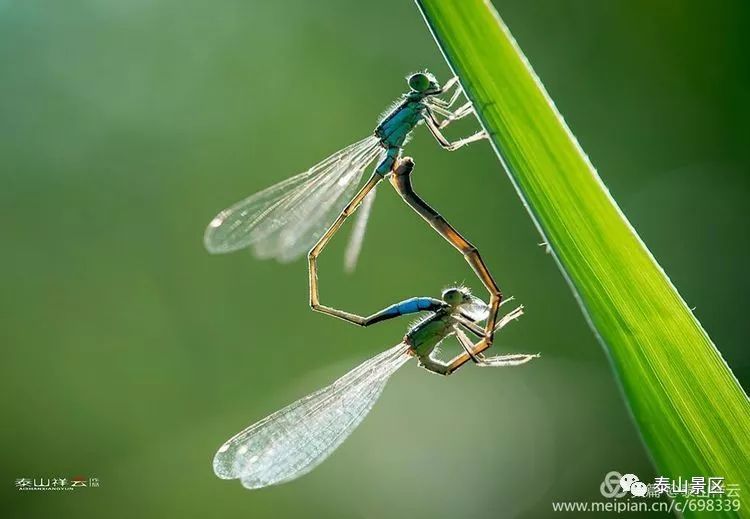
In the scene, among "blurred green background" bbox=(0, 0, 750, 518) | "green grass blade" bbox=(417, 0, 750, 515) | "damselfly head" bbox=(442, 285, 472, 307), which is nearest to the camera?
"green grass blade" bbox=(417, 0, 750, 515)

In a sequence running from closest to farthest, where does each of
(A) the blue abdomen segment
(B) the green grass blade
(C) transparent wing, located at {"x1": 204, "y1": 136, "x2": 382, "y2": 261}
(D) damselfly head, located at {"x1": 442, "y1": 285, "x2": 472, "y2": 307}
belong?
(B) the green grass blade → (A) the blue abdomen segment → (D) damselfly head, located at {"x1": 442, "y1": 285, "x2": 472, "y2": 307} → (C) transparent wing, located at {"x1": 204, "y1": 136, "x2": 382, "y2": 261}

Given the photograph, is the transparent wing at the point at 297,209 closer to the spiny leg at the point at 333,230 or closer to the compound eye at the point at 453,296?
the spiny leg at the point at 333,230

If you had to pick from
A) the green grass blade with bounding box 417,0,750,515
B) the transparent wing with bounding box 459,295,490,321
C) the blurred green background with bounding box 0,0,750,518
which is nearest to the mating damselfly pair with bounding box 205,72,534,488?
the transparent wing with bounding box 459,295,490,321

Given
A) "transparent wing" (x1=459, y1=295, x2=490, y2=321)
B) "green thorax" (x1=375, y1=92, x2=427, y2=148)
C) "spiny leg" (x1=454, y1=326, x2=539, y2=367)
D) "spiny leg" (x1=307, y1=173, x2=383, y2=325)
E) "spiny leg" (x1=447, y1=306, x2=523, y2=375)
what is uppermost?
"green thorax" (x1=375, y1=92, x2=427, y2=148)

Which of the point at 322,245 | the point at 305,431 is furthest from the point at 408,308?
the point at 305,431

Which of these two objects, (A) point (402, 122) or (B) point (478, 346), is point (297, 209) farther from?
(B) point (478, 346)

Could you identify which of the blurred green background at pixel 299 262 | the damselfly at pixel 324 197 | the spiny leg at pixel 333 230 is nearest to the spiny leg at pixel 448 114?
the damselfly at pixel 324 197

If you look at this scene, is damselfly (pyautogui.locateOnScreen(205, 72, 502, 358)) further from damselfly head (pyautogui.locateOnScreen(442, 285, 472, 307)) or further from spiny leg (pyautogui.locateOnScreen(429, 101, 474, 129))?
damselfly head (pyautogui.locateOnScreen(442, 285, 472, 307))
